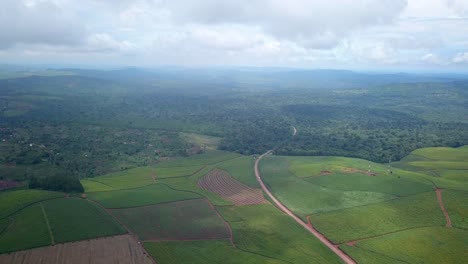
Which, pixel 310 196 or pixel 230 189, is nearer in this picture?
pixel 310 196

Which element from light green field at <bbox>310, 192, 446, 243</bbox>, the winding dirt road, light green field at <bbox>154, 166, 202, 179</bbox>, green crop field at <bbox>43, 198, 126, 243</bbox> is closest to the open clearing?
green crop field at <bbox>43, 198, 126, 243</bbox>

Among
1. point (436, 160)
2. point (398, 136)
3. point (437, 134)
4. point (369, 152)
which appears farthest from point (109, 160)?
point (437, 134)

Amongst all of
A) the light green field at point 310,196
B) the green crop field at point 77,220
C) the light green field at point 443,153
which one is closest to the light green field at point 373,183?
the light green field at point 310,196

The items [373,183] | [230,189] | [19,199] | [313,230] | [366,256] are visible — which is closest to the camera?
[366,256]

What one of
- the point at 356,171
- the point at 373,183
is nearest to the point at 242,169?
the point at 356,171

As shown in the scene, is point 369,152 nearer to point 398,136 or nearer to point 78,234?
point 398,136

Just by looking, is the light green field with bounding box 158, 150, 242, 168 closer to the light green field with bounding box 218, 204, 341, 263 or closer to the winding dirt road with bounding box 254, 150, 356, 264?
the winding dirt road with bounding box 254, 150, 356, 264

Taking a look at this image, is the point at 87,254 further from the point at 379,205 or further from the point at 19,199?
the point at 379,205
